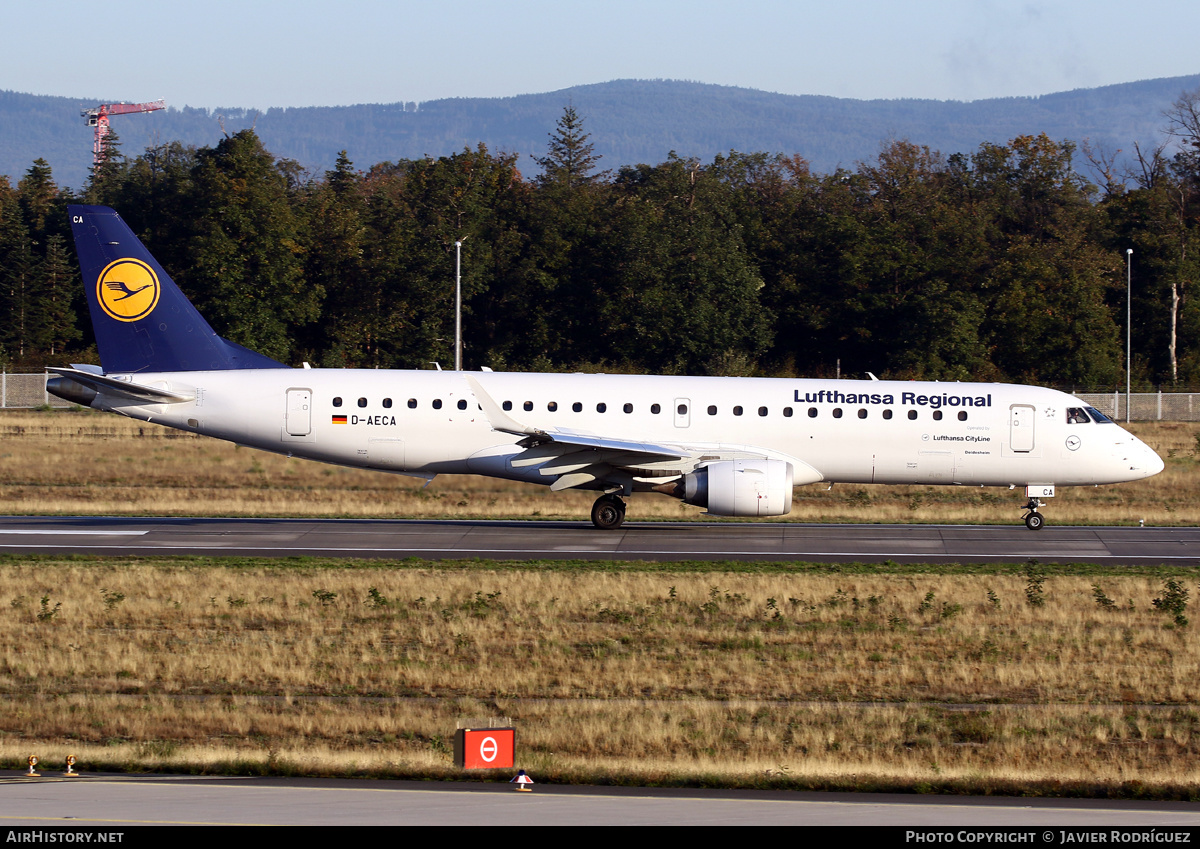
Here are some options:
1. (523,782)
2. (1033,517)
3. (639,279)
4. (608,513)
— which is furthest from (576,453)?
(639,279)

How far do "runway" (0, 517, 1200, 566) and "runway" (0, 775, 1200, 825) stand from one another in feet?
45.0

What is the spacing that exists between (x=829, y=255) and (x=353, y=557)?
1925 inches

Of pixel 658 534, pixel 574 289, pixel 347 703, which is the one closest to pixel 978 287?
pixel 574 289

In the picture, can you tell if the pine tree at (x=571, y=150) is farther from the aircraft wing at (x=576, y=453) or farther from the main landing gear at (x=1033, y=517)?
the aircraft wing at (x=576, y=453)

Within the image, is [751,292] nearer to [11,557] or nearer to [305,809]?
[11,557]

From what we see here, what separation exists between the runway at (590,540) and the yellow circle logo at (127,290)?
4.63m

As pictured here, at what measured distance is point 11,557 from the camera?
2228 cm

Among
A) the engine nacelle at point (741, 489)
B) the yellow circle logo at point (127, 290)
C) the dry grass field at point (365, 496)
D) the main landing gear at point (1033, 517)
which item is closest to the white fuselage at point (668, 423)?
the main landing gear at point (1033, 517)

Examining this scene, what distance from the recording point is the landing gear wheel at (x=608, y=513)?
27609mm

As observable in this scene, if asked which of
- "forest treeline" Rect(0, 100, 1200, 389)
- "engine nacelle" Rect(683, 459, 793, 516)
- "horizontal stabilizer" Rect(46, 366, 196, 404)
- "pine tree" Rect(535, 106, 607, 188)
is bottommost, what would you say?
"engine nacelle" Rect(683, 459, 793, 516)

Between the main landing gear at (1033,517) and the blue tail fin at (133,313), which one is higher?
the blue tail fin at (133,313)

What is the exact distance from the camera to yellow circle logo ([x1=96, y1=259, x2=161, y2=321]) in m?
27.6

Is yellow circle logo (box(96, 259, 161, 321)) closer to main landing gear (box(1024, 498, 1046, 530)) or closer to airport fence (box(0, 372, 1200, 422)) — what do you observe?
main landing gear (box(1024, 498, 1046, 530))

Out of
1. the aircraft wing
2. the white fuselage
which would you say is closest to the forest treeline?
the white fuselage
